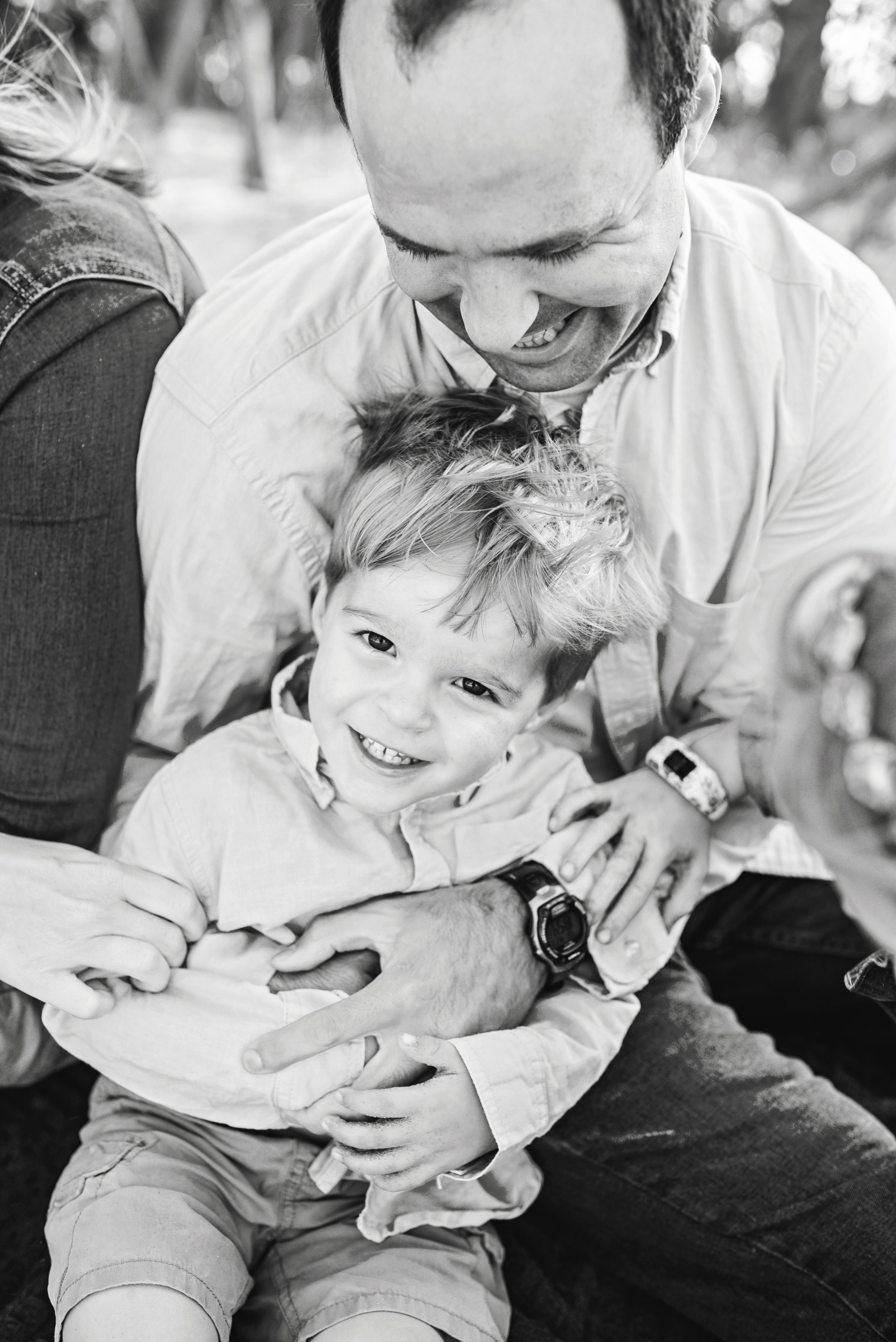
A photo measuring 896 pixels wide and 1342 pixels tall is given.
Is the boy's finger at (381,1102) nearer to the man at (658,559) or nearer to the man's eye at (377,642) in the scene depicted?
the man at (658,559)

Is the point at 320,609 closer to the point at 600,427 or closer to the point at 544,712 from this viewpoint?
the point at 544,712

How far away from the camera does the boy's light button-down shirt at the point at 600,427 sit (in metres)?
1.41

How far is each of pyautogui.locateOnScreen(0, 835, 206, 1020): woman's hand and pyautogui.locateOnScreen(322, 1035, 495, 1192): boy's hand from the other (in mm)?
263

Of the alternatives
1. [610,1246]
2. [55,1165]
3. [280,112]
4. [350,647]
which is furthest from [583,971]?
[280,112]

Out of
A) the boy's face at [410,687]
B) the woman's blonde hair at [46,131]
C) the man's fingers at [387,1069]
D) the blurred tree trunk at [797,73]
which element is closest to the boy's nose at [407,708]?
the boy's face at [410,687]

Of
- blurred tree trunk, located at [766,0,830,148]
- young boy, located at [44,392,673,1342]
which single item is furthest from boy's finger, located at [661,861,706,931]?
blurred tree trunk, located at [766,0,830,148]

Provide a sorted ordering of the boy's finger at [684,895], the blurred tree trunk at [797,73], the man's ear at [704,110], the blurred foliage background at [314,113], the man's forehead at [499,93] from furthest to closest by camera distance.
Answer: the blurred tree trunk at [797,73] → the blurred foliage background at [314,113] → the boy's finger at [684,895] → the man's ear at [704,110] → the man's forehead at [499,93]

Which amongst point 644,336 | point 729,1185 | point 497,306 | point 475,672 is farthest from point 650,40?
point 729,1185

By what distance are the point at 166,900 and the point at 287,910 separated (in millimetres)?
138

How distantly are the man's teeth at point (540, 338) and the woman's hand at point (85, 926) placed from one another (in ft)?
2.35

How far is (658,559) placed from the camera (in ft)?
4.97

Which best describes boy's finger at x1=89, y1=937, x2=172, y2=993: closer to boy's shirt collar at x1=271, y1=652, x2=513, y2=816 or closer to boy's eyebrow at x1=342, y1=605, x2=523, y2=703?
boy's shirt collar at x1=271, y1=652, x2=513, y2=816

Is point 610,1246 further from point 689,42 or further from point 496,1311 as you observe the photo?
point 689,42

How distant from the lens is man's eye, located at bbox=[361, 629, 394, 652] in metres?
1.33
